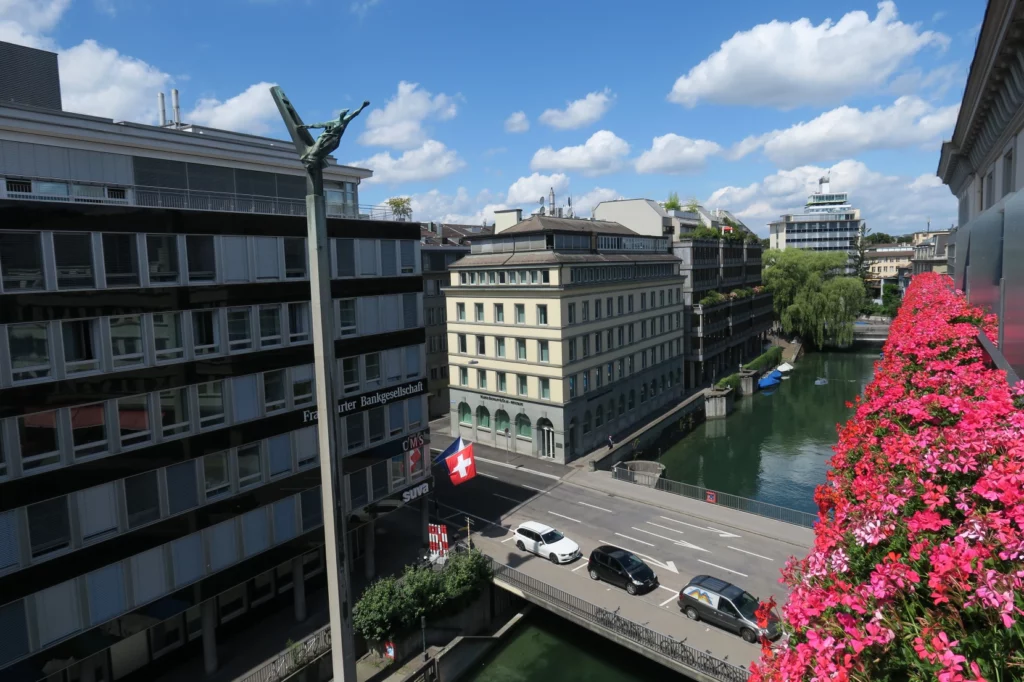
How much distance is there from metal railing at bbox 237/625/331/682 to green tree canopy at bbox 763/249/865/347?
91705 millimetres

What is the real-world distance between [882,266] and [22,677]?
211310mm

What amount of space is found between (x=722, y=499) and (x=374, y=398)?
22903 millimetres

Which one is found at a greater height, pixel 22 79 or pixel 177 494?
pixel 22 79

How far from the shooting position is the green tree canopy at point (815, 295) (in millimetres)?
98688

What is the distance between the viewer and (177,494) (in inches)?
912

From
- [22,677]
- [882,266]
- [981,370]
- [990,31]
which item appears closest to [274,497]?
[22,677]

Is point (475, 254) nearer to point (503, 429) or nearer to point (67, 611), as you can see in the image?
point (503, 429)

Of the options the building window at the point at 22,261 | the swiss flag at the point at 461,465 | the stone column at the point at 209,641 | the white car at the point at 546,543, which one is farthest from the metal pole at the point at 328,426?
the swiss flag at the point at 461,465

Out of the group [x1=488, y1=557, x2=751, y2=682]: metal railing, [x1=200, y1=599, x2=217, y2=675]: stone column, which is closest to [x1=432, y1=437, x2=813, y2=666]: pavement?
[x1=488, y1=557, x2=751, y2=682]: metal railing

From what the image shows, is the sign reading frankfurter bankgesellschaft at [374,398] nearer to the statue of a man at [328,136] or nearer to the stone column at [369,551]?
the stone column at [369,551]

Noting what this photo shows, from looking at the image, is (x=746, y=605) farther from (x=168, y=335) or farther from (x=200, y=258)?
(x=200, y=258)

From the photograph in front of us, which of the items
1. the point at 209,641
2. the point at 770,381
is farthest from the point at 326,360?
the point at 770,381

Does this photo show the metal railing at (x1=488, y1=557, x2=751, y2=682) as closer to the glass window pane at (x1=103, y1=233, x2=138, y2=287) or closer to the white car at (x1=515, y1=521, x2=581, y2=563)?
the white car at (x1=515, y1=521, x2=581, y2=563)

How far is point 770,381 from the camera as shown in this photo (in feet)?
270
